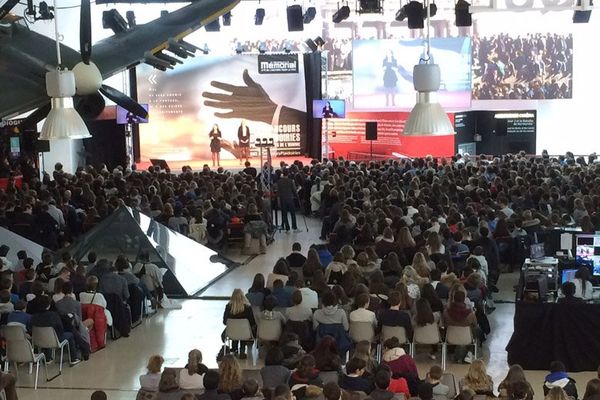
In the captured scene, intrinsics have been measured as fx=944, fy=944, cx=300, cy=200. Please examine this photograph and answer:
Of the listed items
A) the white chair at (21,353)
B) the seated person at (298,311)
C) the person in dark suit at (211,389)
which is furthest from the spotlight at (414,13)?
the person in dark suit at (211,389)

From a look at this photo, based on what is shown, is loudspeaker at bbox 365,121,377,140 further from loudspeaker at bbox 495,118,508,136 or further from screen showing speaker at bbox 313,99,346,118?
loudspeaker at bbox 495,118,508,136

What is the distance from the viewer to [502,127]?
2980 cm

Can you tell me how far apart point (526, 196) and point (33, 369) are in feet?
32.8

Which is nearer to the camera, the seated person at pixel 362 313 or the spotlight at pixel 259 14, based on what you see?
the seated person at pixel 362 313

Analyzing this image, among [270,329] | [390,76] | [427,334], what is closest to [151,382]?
[270,329]

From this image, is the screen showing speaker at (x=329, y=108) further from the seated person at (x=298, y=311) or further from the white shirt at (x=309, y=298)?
the seated person at (x=298, y=311)

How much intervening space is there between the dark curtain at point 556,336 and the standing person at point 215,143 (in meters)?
21.0

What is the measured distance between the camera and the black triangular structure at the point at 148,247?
1471 cm

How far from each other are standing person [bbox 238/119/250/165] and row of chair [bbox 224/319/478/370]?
2044cm

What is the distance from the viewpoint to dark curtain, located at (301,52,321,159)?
3061 cm

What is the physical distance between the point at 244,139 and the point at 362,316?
21.1m

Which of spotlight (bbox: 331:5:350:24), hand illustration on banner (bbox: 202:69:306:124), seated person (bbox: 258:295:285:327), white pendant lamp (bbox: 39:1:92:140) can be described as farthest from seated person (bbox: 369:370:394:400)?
hand illustration on banner (bbox: 202:69:306:124)

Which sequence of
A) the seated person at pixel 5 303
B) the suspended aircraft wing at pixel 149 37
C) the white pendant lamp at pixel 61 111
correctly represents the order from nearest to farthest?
the white pendant lamp at pixel 61 111
the seated person at pixel 5 303
the suspended aircraft wing at pixel 149 37

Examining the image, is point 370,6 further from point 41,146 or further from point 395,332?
point 395,332
